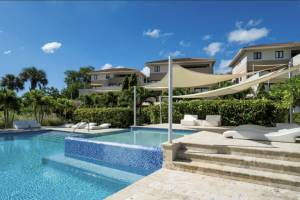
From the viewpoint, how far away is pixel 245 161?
239 inches

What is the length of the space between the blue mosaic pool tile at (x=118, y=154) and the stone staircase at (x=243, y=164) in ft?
4.49

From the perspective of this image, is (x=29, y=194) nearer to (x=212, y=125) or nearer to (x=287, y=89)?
(x=287, y=89)

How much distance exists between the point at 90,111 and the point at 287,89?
18.2 meters

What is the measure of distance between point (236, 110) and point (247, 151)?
11.5 meters

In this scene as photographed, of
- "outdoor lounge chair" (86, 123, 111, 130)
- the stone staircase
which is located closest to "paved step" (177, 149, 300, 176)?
the stone staircase

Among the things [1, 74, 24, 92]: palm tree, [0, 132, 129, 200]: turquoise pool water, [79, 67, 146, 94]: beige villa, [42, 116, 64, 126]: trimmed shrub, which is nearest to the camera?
[0, 132, 129, 200]: turquoise pool water

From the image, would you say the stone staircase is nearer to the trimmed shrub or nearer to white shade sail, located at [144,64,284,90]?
white shade sail, located at [144,64,284,90]

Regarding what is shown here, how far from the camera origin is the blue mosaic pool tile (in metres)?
8.17

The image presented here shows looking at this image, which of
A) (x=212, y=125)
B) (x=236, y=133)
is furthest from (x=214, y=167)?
(x=212, y=125)

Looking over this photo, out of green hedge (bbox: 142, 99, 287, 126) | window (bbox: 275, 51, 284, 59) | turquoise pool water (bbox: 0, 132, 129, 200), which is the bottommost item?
turquoise pool water (bbox: 0, 132, 129, 200)

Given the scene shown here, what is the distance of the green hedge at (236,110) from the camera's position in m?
16.2

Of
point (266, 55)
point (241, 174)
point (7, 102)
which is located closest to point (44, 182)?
point (241, 174)

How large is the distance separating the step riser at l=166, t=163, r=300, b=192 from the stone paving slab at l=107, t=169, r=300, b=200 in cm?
12

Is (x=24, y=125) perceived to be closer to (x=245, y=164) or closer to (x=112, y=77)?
(x=245, y=164)
